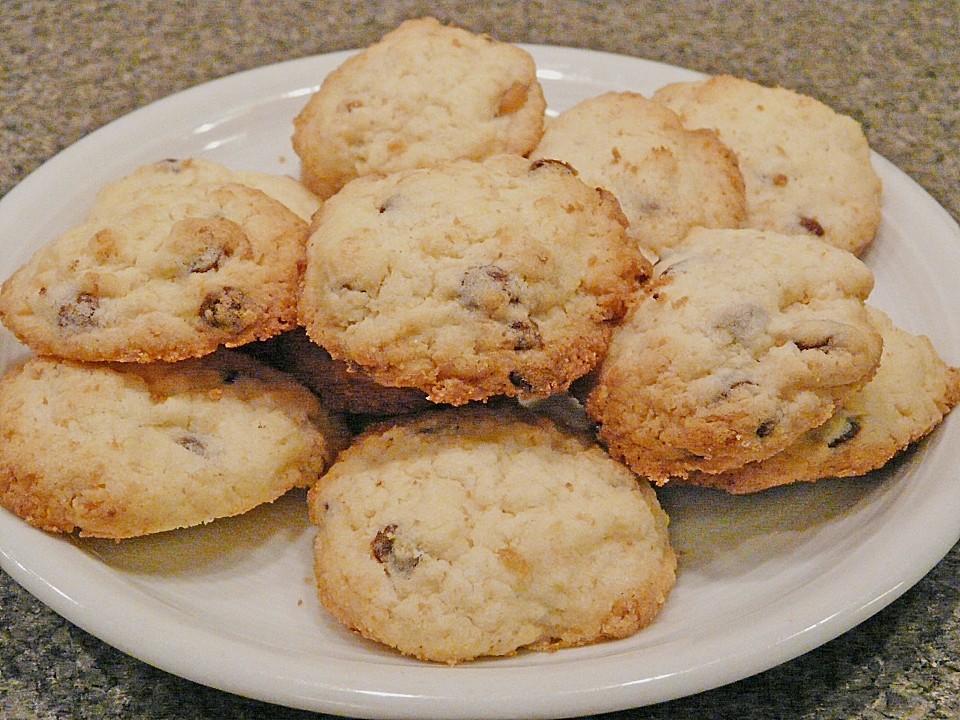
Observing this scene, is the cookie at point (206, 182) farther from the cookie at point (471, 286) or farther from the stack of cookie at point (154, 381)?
the cookie at point (471, 286)

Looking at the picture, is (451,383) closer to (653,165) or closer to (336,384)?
(336,384)

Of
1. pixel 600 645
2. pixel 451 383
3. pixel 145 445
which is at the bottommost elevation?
pixel 600 645

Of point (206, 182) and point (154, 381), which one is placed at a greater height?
point (206, 182)

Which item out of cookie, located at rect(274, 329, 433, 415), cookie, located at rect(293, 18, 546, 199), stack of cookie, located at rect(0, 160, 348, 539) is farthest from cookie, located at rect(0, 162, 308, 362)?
cookie, located at rect(293, 18, 546, 199)

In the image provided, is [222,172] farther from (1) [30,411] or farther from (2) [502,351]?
(2) [502,351]

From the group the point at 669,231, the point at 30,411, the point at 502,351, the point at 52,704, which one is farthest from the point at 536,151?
the point at 52,704

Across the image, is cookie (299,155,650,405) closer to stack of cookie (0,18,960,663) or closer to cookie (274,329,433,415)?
stack of cookie (0,18,960,663)

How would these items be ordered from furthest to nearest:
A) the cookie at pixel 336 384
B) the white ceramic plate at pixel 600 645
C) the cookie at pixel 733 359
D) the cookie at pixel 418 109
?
1. the cookie at pixel 418 109
2. the cookie at pixel 336 384
3. the cookie at pixel 733 359
4. the white ceramic plate at pixel 600 645

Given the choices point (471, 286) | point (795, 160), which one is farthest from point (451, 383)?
point (795, 160)

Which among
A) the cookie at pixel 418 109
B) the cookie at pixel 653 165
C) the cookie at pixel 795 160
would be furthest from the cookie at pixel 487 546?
the cookie at pixel 795 160
